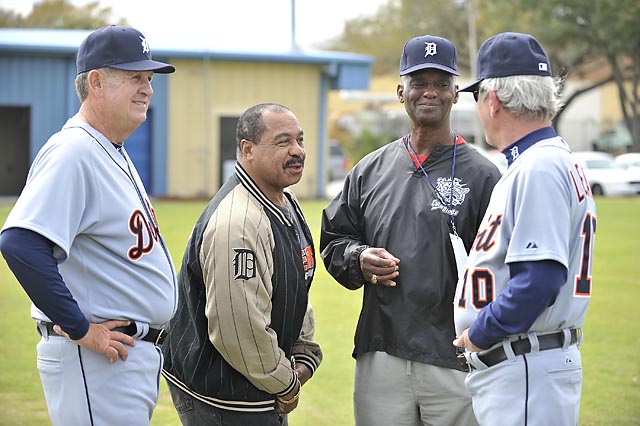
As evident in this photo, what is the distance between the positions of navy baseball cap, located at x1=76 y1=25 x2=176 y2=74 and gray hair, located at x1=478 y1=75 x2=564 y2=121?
1.43 meters

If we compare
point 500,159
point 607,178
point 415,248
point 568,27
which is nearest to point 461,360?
point 415,248

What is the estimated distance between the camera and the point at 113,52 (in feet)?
11.5

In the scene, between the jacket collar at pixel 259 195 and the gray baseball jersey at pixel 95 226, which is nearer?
the gray baseball jersey at pixel 95 226

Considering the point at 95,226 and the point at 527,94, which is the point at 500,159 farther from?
the point at 95,226

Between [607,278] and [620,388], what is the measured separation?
6.39 m

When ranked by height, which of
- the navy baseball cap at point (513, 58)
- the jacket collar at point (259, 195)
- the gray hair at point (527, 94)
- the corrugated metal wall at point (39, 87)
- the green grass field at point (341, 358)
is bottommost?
the green grass field at point (341, 358)

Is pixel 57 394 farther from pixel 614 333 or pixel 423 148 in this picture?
pixel 614 333

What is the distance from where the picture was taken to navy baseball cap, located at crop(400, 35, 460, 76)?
425 cm

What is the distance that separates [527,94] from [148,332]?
69.6 inches

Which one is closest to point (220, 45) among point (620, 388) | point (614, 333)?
point (614, 333)

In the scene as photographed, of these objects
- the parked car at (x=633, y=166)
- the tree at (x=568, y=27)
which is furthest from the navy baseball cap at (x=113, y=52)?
the tree at (x=568, y=27)

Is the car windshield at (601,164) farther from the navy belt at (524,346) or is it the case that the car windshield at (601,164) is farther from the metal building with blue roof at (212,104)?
the navy belt at (524,346)

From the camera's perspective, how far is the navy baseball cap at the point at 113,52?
138 inches

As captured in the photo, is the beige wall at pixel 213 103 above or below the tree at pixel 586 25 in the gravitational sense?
below
